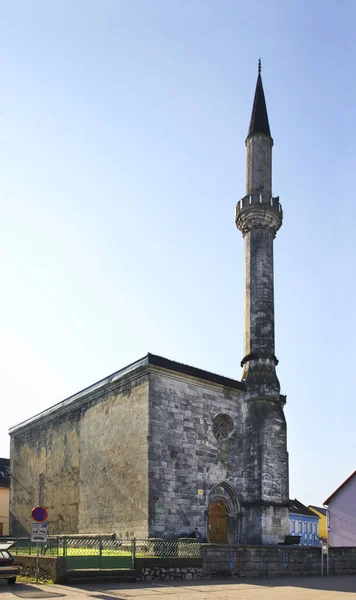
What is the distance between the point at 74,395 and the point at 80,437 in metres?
2.20

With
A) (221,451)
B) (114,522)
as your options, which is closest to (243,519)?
(221,451)

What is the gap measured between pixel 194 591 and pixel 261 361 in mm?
12707

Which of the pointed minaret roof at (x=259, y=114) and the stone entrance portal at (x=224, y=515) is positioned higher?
the pointed minaret roof at (x=259, y=114)

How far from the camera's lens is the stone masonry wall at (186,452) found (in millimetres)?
22219

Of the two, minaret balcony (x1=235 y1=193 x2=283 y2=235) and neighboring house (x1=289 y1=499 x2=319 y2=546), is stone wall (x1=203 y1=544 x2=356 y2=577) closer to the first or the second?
minaret balcony (x1=235 y1=193 x2=283 y2=235)

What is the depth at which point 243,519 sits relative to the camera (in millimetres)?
24562

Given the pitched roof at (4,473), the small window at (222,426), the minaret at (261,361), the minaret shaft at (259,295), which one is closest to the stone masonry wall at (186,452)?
the small window at (222,426)

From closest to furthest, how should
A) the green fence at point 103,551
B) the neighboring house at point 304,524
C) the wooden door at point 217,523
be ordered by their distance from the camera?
the green fence at point 103,551, the wooden door at point 217,523, the neighboring house at point 304,524

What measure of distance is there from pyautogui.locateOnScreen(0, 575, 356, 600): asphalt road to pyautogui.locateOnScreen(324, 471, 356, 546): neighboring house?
20413 millimetres

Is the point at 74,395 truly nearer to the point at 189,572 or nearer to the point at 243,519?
the point at 243,519

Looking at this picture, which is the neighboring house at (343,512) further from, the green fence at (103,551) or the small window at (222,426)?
the green fence at (103,551)

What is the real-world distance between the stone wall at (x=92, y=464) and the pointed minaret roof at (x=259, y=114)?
1407cm

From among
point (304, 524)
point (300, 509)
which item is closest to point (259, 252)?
point (304, 524)

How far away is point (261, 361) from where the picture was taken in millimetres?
26375
